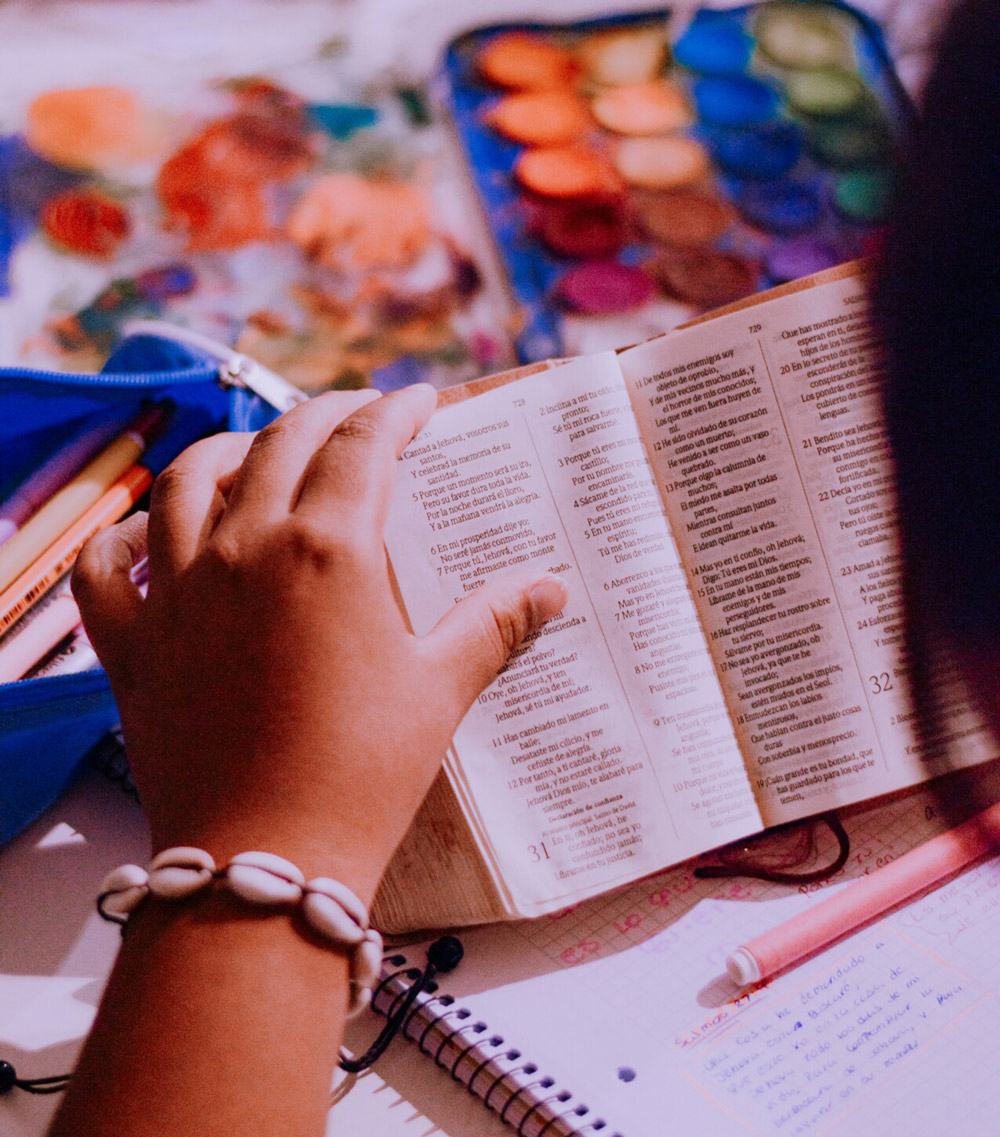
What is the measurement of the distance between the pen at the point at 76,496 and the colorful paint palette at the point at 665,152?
1.02 feet

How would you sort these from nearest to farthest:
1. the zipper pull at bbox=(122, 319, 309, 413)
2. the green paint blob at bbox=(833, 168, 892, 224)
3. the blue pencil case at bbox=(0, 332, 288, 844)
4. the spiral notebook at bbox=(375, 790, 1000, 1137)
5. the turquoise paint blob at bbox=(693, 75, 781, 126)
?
the spiral notebook at bbox=(375, 790, 1000, 1137) < the blue pencil case at bbox=(0, 332, 288, 844) < the zipper pull at bbox=(122, 319, 309, 413) < the green paint blob at bbox=(833, 168, 892, 224) < the turquoise paint blob at bbox=(693, 75, 781, 126)

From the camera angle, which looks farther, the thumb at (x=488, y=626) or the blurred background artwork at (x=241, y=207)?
the blurred background artwork at (x=241, y=207)

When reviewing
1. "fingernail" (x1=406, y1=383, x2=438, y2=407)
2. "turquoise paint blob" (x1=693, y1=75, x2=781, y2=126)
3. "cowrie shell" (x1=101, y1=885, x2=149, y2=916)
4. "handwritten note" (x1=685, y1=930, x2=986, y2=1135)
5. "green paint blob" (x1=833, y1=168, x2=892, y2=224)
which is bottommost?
"handwritten note" (x1=685, y1=930, x2=986, y2=1135)

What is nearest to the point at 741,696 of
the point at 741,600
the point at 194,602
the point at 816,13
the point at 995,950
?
the point at 741,600

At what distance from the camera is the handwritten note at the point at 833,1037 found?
1.43 ft

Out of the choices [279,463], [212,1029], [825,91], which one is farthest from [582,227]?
[212,1029]

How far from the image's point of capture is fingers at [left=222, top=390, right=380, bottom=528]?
444mm

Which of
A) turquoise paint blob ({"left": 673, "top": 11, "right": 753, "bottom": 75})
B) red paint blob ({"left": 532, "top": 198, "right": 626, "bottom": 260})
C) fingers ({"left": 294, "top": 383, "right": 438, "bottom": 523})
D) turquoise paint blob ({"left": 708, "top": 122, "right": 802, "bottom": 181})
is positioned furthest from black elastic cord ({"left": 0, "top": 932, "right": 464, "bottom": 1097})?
turquoise paint blob ({"left": 673, "top": 11, "right": 753, "bottom": 75})

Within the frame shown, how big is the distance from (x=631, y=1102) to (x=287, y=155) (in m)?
0.83

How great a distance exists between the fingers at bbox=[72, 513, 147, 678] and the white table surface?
0.18 m

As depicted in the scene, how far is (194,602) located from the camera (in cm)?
43

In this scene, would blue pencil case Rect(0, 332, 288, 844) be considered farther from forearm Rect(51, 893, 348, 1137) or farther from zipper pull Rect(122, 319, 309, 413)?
forearm Rect(51, 893, 348, 1137)

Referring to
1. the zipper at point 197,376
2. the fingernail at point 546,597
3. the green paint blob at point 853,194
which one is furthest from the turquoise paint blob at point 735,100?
the fingernail at point 546,597

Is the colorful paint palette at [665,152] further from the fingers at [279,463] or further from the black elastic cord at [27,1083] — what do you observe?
the black elastic cord at [27,1083]
